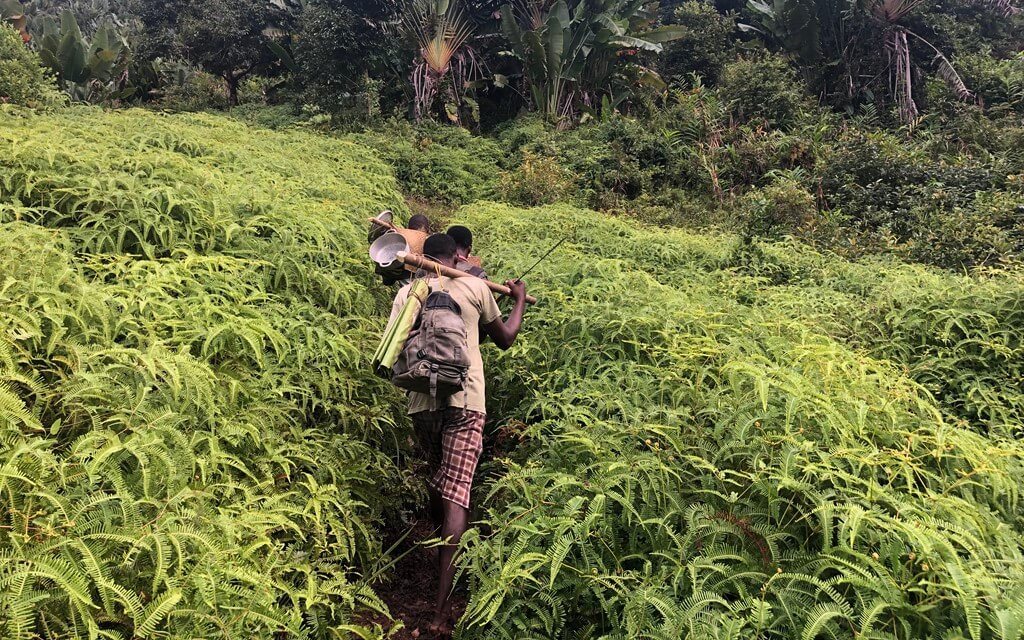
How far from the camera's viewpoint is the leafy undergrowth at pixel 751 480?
78.8 inches

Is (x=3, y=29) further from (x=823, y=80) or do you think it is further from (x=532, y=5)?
(x=823, y=80)

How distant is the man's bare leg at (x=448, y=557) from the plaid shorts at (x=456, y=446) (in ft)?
0.18

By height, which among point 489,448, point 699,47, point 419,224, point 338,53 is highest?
point 699,47

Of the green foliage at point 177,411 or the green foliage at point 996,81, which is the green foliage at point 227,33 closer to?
the green foliage at point 177,411

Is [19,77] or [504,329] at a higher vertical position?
[19,77]

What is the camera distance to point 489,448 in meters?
3.96

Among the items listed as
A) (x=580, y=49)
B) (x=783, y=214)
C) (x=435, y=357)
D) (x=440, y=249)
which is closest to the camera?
(x=435, y=357)

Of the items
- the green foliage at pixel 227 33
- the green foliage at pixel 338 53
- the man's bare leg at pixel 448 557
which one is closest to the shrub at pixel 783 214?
the man's bare leg at pixel 448 557

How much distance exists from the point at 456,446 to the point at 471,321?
745mm

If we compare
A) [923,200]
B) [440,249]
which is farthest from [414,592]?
[923,200]

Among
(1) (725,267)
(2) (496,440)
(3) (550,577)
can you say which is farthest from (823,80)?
(3) (550,577)

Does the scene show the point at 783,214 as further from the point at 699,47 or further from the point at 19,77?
the point at 19,77

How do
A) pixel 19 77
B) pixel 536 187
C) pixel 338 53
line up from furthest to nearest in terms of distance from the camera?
pixel 338 53 < pixel 536 187 < pixel 19 77

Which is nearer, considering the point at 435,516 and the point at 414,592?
the point at 414,592
